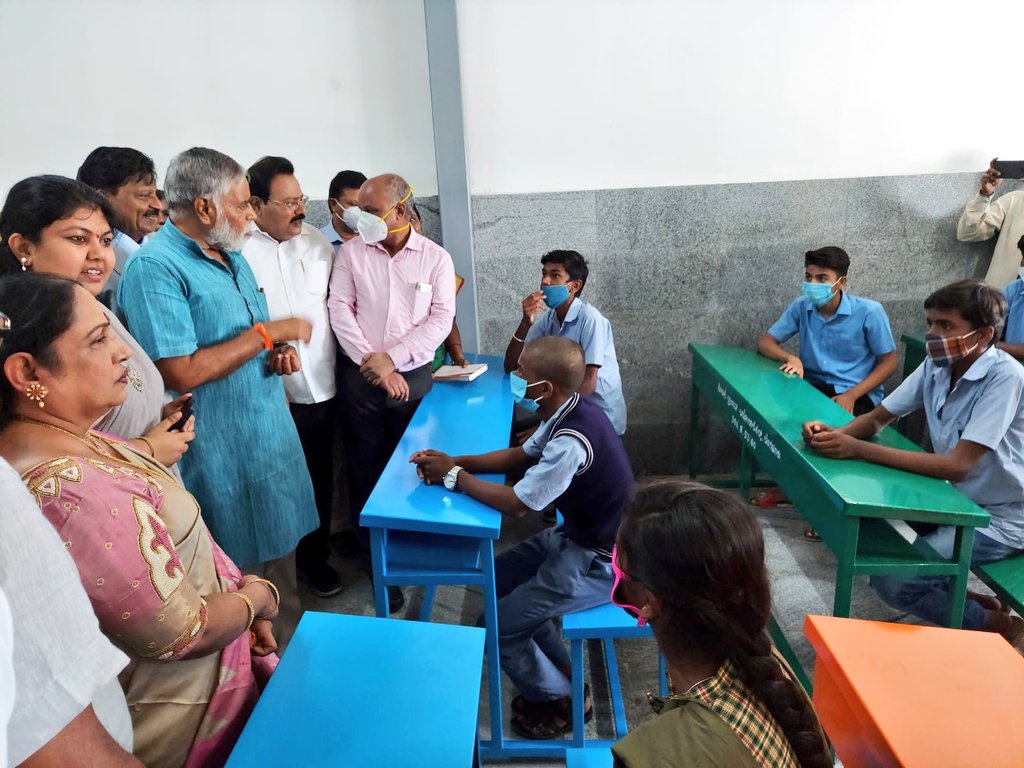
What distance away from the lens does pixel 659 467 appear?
14.2 feet

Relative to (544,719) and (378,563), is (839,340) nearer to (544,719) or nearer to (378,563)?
(544,719)

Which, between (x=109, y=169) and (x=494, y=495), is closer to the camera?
(x=494, y=495)

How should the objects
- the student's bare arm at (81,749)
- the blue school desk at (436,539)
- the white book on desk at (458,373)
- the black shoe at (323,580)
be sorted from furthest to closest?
the white book on desk at (458,373)
the black shoe at (323,580)
the blue school desk at (436,539)
the student's bare arm at (81,749)

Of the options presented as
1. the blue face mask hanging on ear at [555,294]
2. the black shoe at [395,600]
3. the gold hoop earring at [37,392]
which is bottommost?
the black shoe at [395,600]

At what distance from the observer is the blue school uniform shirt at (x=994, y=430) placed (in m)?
2.19

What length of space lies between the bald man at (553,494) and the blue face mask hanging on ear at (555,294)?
3.88 ft

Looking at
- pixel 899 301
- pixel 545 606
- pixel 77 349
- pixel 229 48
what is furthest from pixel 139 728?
pixel 899 301

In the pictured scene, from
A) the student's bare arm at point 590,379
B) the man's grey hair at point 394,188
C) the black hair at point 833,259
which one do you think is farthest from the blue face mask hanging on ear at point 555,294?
the black hair at point 833,259

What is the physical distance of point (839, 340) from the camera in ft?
11.6

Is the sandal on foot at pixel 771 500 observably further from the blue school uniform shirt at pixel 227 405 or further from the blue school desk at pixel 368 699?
the blue school desk at pixel 368 699

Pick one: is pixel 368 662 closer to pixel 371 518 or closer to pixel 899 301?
pixel 371 518

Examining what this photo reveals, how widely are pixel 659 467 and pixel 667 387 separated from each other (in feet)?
1.78

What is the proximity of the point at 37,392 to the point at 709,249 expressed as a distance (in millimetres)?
3551

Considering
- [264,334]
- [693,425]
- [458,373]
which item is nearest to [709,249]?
[693,425]
